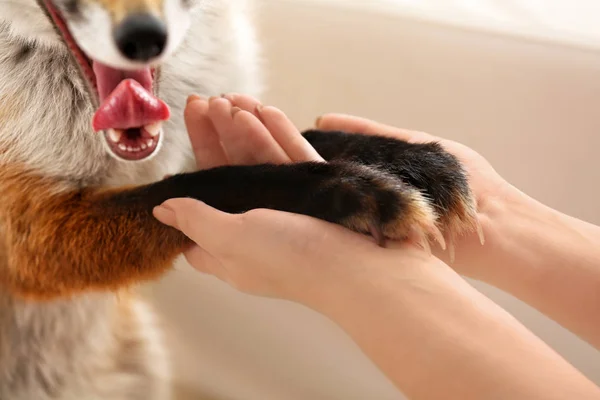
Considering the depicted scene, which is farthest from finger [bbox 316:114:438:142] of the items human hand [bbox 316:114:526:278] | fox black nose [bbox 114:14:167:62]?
fox black nose [bbox 114:14:167:62]

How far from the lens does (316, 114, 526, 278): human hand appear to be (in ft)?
2.59

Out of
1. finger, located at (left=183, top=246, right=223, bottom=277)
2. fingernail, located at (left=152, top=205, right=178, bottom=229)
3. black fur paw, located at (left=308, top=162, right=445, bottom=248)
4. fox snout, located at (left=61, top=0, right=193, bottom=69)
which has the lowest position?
finger, located at (left=183, top=246, right=223, bottom=277)

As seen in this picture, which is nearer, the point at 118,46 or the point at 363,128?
the point at 118,46

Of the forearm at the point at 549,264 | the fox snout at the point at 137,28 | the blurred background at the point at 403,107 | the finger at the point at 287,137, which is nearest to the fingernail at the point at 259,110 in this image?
the finger at the point at 287,137

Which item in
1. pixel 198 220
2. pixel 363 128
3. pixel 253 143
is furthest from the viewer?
pixel 363 128

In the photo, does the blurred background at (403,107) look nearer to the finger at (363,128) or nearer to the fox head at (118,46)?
the finger at (363,128)

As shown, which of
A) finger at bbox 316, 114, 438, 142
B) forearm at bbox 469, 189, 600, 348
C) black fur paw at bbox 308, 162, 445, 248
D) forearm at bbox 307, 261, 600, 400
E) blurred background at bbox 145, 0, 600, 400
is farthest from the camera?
blurred background at bbox 145, 0, 600, 400

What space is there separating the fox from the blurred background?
0.35 m

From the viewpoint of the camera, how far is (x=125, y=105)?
2.12 ft

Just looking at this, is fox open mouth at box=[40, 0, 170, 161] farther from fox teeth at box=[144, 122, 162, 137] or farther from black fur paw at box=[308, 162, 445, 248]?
black fur paw at box=[308, 162, 445, 248]

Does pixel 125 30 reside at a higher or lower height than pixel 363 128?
higher

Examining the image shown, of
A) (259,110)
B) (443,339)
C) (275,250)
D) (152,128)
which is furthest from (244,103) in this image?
(443,339)

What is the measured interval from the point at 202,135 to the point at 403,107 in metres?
0.52

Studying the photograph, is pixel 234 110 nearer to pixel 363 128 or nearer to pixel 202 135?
pixel 202 135
